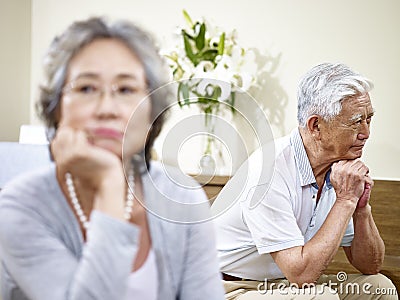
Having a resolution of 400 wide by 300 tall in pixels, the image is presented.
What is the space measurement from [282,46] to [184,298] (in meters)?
1.26

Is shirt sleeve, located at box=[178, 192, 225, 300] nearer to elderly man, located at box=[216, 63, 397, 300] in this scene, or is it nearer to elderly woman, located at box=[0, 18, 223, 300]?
elderly woman, located at box=[0, 18, 223, 300]

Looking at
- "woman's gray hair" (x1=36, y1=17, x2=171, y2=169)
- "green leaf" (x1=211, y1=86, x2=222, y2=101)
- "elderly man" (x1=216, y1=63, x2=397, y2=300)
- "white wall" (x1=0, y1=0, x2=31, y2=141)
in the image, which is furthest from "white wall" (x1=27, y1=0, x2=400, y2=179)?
"woman's gray hair" (x1=36, y1=17, x2=171, y2=169)

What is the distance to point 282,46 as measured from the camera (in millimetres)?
1863

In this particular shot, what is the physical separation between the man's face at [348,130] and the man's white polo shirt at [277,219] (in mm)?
52

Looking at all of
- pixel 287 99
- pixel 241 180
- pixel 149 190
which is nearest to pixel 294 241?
pixel 241 180

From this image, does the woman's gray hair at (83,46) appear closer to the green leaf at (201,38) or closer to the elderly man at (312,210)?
the elderly man at (312,210)

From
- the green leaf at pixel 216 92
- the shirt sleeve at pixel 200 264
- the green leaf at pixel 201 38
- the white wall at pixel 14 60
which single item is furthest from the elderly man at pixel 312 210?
the white wall at pixel 14 60

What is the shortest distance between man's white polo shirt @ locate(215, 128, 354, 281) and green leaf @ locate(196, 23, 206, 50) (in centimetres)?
72

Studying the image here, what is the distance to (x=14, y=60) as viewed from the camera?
1.82 meters

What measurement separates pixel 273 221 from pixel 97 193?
516mm

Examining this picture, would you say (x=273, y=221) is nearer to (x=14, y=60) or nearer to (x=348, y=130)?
(x=348, y=130)

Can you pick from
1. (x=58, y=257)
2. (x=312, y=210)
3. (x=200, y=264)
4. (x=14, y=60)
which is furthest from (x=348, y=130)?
(x=14, y=60)

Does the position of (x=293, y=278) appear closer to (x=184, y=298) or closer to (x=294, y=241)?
(x=294, y=241)

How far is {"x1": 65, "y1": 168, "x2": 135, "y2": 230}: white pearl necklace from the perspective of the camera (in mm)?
666
